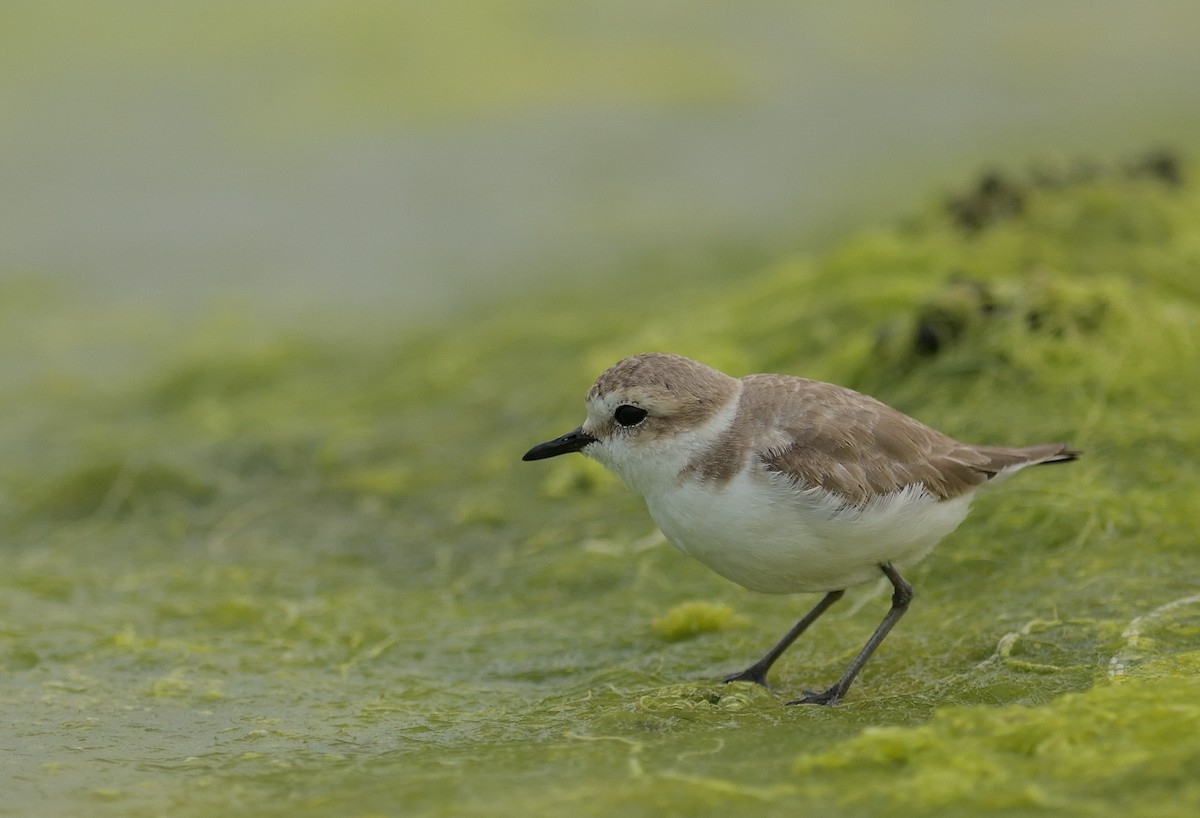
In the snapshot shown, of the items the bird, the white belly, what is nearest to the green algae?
the bird

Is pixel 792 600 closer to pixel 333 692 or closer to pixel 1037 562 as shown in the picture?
pixel 1037 562

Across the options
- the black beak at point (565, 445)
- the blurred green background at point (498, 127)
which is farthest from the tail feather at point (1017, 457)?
the blurred green background at point (498, 127)

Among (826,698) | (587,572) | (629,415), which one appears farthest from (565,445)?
(587,572)

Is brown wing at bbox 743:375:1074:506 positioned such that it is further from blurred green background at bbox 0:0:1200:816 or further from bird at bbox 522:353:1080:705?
blurred green background at bbox 0:0:1200:816

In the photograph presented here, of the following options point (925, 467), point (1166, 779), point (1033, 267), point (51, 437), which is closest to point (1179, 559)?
point (925, 467)

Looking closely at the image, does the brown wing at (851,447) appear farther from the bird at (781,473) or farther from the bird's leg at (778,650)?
the bird's leg at (778,650)

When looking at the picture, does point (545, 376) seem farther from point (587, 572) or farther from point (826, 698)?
point (826, 698)
